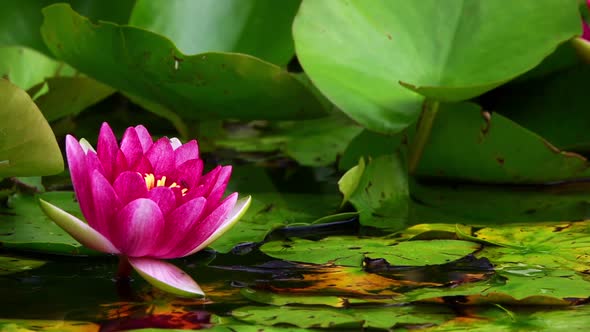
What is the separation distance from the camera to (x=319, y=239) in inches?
39.0

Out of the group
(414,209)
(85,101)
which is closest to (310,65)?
(414,209)

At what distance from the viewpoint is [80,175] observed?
0.80m

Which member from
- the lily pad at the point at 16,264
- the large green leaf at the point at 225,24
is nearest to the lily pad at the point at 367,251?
the lily pad at the point at 16,264

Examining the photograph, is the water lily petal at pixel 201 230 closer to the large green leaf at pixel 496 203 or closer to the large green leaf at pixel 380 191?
the large green leaf at pixel 380 191

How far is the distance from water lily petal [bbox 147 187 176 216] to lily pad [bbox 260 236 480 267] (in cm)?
17

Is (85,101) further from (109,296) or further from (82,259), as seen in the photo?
(109,296)

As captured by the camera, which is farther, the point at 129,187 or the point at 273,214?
the point at 273,214

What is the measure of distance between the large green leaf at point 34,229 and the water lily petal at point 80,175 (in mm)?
105

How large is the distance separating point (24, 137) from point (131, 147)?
0.35 feet

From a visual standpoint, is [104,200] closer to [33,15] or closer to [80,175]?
[80,175]

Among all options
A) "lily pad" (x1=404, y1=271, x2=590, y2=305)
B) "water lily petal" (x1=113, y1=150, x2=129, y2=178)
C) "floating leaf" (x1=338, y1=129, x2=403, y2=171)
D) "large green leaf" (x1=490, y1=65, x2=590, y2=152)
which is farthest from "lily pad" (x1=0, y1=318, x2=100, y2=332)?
"large green leaf" (x1=490, y1=65, x2=590, y2=152)

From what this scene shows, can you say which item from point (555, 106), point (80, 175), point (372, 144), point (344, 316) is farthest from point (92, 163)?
point (555, 106)

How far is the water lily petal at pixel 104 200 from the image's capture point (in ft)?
2.49

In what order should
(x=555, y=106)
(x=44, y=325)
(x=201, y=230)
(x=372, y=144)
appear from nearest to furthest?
1. (x=44, y=325)
2. (x=201, y=230)
3. (x=372, y=144)
4. (x=555, y=106)
